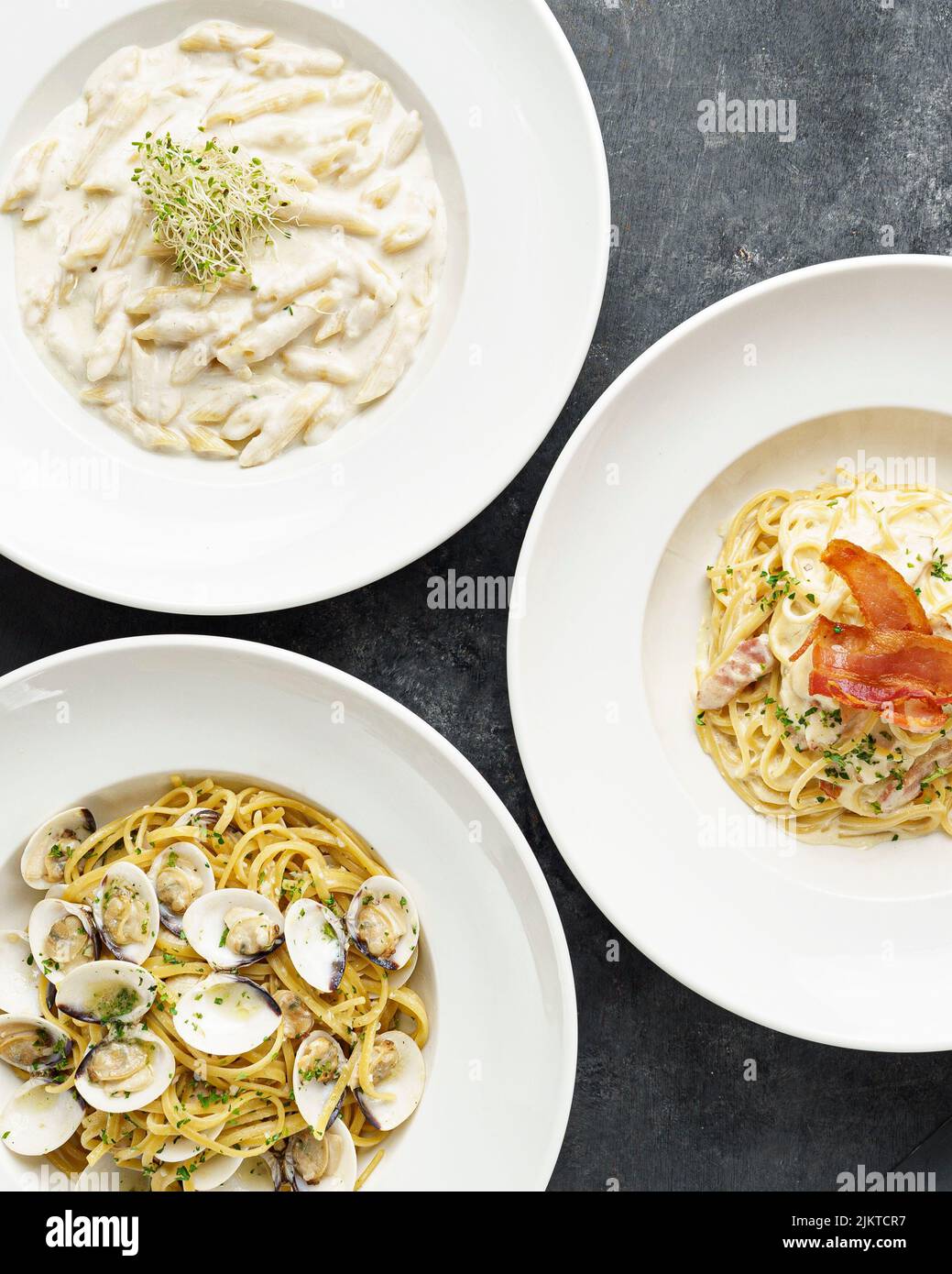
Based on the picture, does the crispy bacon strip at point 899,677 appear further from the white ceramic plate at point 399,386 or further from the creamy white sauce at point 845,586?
the white ceramic plate at point 399,386

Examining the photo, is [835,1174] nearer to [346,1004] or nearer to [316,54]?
[346,1004]

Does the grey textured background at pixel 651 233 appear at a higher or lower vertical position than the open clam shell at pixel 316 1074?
higher

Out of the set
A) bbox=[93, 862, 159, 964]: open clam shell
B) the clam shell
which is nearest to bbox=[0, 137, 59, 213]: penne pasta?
bbox=[93, 862, 159, 964]: open clam shell

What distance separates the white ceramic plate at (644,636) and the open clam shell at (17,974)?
167cm

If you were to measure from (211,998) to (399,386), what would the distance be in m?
1.96

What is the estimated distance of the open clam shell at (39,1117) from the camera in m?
2.83

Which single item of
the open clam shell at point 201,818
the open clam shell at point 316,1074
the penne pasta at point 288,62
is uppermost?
the penne pasta at point 288,62

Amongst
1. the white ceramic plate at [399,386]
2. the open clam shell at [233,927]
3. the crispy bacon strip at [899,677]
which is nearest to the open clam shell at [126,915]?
the open clam shell at [233,927]

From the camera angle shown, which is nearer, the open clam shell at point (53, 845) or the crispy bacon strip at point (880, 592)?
the crispy bacon strip at point (880, 592)

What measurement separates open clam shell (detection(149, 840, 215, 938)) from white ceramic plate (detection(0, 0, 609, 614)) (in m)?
0.79

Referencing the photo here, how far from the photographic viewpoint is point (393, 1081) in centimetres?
290

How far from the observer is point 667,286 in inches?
125

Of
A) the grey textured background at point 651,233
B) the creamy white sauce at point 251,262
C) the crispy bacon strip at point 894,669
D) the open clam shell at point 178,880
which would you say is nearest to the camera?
the crispy bacon strip at point 894,669

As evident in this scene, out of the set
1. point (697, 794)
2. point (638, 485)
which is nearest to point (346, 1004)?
point (697, 794)
